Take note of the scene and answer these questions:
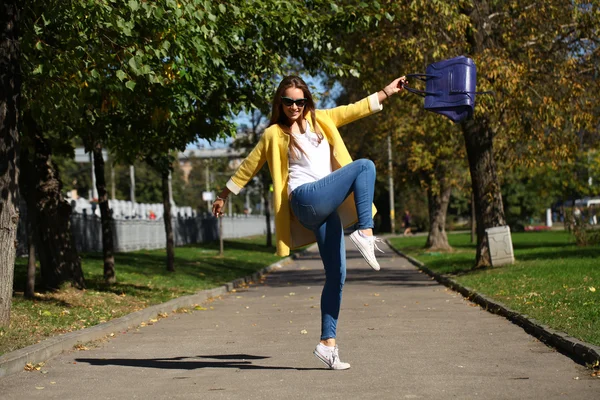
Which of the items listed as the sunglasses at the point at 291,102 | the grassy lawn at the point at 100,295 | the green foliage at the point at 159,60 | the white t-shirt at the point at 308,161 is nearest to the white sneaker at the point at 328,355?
the white t-shirt at the point at 308,161

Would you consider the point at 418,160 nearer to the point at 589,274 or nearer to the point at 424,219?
the point at 589,274

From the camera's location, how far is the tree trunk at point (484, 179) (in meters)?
20.7

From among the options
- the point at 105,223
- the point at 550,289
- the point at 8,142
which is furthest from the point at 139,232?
the point at 8,142

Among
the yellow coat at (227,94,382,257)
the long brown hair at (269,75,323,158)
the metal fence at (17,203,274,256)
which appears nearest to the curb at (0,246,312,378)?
the yellow coat at (227,94,382,257)

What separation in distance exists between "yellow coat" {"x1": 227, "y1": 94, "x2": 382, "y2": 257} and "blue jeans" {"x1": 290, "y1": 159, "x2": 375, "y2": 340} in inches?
5.0

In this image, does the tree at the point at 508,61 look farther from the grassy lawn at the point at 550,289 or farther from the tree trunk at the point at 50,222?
the tree trunk at the point at 50,222

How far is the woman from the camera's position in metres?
6.84

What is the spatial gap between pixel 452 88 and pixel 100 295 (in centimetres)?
921

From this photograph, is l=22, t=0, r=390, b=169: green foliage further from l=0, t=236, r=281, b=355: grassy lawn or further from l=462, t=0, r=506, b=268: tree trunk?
l=462, t=0, r=506, b=268: tree trunk

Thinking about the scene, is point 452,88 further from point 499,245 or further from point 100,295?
point 499,245

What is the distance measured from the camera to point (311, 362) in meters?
7.94

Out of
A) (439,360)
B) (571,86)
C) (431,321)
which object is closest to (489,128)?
(571,86)

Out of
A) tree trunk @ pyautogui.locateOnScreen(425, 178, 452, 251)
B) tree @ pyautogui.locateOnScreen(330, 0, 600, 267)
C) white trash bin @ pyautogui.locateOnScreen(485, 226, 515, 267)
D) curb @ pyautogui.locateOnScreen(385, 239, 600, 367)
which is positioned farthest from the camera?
tree trunk @ pyautogui.locateOnScreen(425, 178, 452, 251)

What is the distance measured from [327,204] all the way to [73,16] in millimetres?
5464
